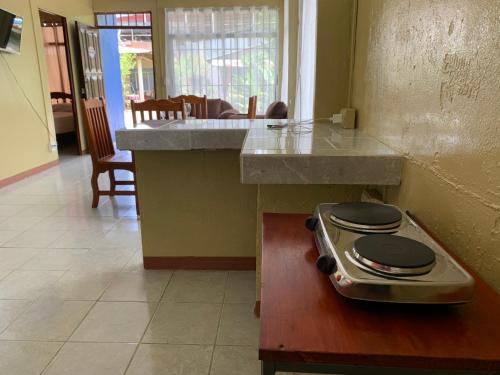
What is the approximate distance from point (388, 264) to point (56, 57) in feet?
24.4

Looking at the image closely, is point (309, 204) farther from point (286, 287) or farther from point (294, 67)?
point (294, 67)

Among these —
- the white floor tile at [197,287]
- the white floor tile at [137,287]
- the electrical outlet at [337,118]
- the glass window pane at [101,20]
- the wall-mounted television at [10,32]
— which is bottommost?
the white floor tile at [197,287]

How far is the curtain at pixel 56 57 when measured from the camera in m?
6.41

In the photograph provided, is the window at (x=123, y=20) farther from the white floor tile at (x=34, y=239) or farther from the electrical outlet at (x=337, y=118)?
the electrical outlet at (x=337, y=118)

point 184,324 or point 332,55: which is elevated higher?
point 332,55

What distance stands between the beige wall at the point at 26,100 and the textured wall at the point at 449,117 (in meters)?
4.17

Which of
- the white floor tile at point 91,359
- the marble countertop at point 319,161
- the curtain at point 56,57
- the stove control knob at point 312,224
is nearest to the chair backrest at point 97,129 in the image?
the white floor tile at point 91,359

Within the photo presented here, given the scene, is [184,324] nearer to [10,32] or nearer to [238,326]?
[238,326]

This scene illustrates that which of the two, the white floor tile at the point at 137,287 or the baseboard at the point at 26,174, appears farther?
the baseboard at the point at 26,174

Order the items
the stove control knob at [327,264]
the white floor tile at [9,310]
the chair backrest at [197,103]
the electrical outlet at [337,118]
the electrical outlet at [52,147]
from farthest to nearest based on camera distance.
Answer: the electrical outlet at [52,147]
the chair backrest at [197,103]
the electrical outlet at [337,118]
the white floor tile at [9,310]
the stove control knob at [327,264]

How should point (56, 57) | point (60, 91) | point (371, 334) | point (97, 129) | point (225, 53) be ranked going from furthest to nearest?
1. point (60, 91)
2. point (56, 57)
3. point (225, 53)
4. point (97, 129)
5. point (371, 334)

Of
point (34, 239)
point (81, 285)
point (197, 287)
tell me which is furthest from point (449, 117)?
point (34, 239)

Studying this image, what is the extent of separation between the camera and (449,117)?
81 cm

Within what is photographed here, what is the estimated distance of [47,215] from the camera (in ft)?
10.1
